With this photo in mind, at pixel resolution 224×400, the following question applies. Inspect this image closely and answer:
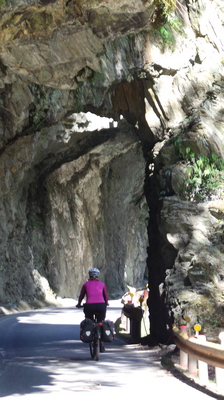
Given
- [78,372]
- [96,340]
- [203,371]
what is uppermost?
[96,340]

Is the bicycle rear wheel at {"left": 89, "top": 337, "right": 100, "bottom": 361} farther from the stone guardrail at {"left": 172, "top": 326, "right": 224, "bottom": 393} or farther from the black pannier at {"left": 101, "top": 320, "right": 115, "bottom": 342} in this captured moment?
the stone guardrail at {"left": 172, "top": 326, "right": 224, "bottom": 393}

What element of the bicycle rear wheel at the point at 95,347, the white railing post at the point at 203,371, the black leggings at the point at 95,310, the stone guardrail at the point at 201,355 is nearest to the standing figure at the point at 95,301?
the black leggings at the point at 95,310

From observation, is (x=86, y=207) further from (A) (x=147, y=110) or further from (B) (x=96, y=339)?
(B) (x=96, y=339)

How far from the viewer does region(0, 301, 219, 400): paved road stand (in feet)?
24.0

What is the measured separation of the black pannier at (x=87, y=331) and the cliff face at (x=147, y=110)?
2104mm

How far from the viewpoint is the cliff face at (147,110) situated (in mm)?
11859

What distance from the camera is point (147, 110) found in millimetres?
16625

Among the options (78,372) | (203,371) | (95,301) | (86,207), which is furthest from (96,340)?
(86,207)

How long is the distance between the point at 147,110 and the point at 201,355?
33.1ft

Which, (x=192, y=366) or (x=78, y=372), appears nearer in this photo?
(x=192, y=366)

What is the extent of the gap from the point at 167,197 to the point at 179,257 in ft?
6.28

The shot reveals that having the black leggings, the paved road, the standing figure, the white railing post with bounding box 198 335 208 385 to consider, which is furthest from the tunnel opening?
the white railing post with bounding box 198 335 208 385

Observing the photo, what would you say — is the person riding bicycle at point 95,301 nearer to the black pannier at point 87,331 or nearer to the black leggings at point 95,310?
the black leggings at point 95,310

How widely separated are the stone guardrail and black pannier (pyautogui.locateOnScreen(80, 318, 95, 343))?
1.50m
